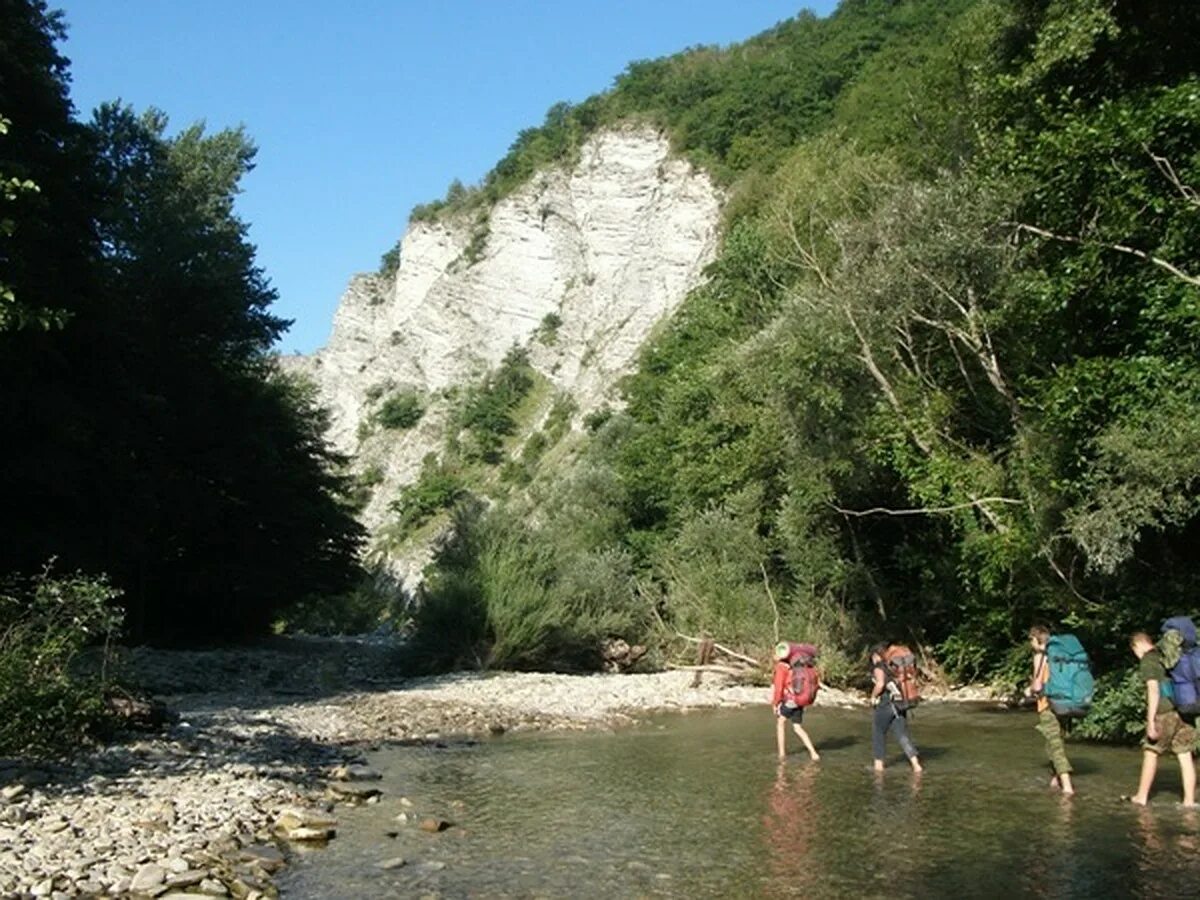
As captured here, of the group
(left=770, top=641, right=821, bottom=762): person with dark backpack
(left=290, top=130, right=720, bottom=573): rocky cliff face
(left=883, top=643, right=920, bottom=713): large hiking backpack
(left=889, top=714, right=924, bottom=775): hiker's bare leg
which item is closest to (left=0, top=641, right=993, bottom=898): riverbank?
(left=770, top=641, right=821, bottom=762): person with dark backpack

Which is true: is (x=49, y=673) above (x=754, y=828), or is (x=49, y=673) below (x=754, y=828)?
above

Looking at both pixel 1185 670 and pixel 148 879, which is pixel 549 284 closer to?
pixel 1185 670

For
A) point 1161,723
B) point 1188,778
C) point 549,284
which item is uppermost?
point 549,284

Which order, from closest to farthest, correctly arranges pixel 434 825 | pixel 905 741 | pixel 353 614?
pixel 434 825 → pixel 905 741 → pixel 353 614

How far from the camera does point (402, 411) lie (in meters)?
107

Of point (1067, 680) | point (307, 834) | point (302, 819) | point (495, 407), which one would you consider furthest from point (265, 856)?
point (495, 407)

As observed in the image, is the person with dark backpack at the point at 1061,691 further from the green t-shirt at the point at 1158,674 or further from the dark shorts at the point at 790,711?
the dark shorts at the point at 790,711

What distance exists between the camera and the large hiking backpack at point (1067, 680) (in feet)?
39.8

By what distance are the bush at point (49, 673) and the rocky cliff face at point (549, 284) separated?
6308 cm

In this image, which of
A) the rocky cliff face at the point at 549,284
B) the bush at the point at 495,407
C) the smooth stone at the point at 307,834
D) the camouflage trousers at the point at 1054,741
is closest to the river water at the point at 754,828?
the smooth stone at the point at 307,834

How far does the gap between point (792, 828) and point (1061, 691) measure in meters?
3.77

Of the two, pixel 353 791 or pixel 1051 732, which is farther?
pixel 1051 732

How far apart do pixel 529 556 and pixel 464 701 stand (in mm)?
7393

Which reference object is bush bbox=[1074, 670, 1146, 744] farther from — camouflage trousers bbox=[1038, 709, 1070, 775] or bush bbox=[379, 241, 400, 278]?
bush bbox=[379, 241, 400, 278]
